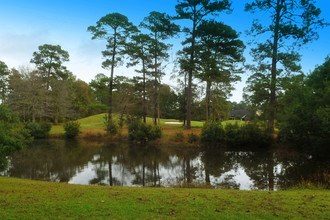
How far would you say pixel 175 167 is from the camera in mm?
15469

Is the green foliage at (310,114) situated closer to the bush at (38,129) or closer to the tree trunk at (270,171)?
the tree trunk at (270,171)

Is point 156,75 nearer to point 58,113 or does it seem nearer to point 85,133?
point 85,133

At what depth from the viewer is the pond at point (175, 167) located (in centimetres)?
1159

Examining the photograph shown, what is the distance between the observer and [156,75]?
31391mm

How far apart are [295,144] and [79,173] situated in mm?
17466

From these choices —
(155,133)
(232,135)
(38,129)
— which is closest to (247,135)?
(232,135)

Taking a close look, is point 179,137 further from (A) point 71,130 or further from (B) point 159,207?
(B) point 159,207

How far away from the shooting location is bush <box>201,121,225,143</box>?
73.0ft

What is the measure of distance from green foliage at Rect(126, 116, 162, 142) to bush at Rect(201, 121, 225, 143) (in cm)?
523

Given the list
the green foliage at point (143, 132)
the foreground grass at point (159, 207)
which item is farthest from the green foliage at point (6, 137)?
the green foliage at point (143, 132)

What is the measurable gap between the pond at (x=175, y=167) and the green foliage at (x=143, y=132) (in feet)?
11.0

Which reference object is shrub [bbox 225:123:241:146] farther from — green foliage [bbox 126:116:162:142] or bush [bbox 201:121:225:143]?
green foliage [bbox 126:116:162:142]

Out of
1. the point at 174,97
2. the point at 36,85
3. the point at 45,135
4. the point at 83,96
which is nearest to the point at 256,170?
the point at 174,97

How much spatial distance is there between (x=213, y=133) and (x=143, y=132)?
7762 millimetres
